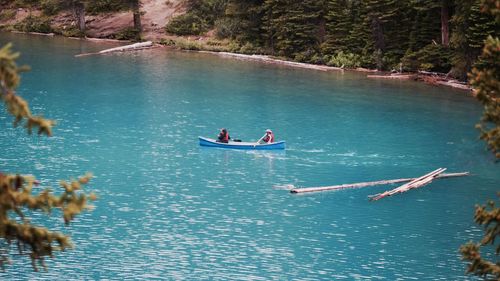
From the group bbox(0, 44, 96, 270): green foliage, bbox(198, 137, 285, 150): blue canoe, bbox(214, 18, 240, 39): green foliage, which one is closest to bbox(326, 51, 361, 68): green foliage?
bbox(214, 18, 240, 39): green foliage

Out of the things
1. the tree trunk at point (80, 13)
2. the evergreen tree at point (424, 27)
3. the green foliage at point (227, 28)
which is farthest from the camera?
the tree trunk at point (80, 13)

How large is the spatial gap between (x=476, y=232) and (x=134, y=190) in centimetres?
1939

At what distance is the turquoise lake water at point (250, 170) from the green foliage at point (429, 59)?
4.56 metres

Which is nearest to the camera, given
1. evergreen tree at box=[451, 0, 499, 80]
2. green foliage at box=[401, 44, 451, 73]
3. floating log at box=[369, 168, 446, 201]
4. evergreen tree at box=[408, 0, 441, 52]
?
floating log at box=[369, 168, 446, 201]

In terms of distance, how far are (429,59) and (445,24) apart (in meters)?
3.91

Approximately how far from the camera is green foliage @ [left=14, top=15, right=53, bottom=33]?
4673 inches

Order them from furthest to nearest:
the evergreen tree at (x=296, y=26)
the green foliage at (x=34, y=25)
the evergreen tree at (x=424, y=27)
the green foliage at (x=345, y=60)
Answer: the green foliage at (x=34, y=25), the evergreen tree at (x=296, y=26), the green foliage at (x=345, y=60), the evergreen tree at (x=424, y=27)

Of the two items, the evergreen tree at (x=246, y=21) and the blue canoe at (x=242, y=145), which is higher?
the evergreen tree at (x=246, y=21)

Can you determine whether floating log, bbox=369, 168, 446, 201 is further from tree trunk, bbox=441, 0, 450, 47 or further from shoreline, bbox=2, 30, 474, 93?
tree trunk, bbox=441, 0, 450, 47

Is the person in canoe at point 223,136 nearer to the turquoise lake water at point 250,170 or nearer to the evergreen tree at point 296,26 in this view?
the turquoise lake water at point 250,170

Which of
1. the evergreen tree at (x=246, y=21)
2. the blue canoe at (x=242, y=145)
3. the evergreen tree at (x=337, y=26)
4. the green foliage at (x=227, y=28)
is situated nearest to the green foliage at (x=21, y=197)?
the blue canoe at (x=242, y=145)

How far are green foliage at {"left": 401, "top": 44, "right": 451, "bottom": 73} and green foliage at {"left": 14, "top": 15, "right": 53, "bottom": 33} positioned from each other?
5510cm

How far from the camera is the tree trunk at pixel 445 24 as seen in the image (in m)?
83.4

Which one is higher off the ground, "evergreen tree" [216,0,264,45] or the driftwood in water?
"evergreen tree" [216,0,264,45]
